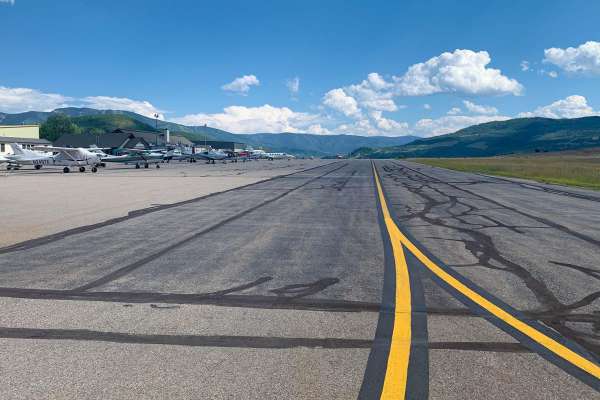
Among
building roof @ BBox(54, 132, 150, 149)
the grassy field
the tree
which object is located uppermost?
the tree

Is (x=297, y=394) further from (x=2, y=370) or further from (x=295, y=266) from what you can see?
(x=295, y=266)

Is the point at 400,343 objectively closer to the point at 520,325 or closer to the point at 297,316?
the point at 297,316

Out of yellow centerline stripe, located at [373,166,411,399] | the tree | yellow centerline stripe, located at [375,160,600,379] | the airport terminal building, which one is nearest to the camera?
yellow centerline stripe, located at [373,166,411,399]

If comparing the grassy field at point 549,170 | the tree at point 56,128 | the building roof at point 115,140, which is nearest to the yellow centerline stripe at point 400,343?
the grassy field at point 549,170

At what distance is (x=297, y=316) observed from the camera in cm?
456

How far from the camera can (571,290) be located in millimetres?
5578

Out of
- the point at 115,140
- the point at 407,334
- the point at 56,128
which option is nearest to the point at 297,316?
the point at 407,334

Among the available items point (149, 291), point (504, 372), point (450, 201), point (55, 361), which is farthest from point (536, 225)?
point (55, 361)

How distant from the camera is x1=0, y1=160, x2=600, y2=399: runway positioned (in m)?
3.19

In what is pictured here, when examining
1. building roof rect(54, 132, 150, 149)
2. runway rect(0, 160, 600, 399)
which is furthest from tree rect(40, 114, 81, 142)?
runway rect(0, 160, 600, 399)

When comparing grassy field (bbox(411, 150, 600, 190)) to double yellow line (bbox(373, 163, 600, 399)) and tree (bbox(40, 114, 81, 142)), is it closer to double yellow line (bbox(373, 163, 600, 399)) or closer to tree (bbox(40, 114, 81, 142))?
double yellow line (bbox(373, 163, 600, 399))

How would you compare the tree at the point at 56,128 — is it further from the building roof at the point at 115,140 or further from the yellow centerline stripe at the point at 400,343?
the yellow centerline stripe at the point at 400,343

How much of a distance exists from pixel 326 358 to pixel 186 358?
3.86 feet

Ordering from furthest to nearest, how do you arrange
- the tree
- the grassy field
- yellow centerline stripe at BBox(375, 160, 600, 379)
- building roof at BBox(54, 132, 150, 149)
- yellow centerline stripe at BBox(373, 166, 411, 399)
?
1. the tree
2. building roof at BBox(54, 132, 150, 149)
3. the grassy field
4. yellow centerline stripe at BBox(375, 160, 600, 379)
5. yellow centerline stripe at BBox(373, 166, 411, 399)
